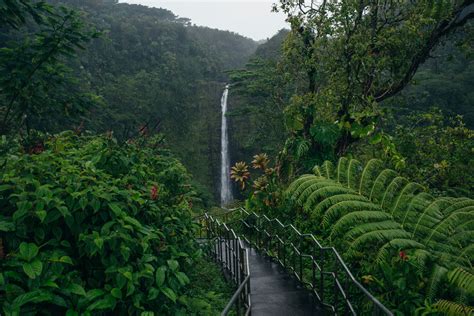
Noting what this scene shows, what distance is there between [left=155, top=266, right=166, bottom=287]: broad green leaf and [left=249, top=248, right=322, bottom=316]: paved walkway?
232cm

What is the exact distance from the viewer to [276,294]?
5887mm

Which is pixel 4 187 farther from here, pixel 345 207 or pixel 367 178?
pixel 367 178

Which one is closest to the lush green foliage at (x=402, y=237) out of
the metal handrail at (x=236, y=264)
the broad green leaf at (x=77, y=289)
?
the metal handrail at (x=236, y=264)

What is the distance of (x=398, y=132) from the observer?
1080 cm

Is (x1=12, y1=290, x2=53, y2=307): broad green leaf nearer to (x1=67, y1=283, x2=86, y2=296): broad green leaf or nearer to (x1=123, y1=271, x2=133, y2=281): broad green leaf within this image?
(x1=67, y1=283, x2=86, y2=296): broad green leaf

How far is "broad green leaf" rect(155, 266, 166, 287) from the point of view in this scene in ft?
10.0

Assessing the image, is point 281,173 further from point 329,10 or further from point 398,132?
point 329,10

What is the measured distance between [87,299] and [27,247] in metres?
0.57

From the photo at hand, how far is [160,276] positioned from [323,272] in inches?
122

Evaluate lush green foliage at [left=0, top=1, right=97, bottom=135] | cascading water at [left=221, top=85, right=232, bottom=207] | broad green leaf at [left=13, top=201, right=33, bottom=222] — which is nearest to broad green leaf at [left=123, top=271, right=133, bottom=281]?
broad green leaf at [left=13, top=201, right=33, bottom=222]

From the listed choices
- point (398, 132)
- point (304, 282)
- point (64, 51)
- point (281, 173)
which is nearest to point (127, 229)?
point (64, 51)

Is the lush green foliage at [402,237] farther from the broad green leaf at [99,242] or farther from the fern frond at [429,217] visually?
the broad green leaf at [99,242]

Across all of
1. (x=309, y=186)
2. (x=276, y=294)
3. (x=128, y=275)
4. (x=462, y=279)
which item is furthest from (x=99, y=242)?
(x=309, y=186)

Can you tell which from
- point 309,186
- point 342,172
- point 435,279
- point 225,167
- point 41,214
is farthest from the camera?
point 225,167
